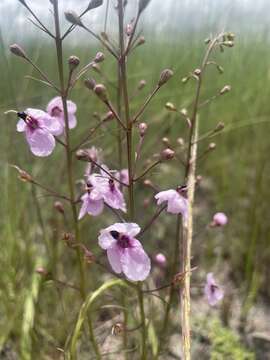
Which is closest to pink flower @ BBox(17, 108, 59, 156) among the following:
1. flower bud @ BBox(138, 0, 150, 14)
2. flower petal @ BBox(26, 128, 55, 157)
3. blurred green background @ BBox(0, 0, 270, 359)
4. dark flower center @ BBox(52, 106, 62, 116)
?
flower petal @ BBox(26, 128, 55, 157)

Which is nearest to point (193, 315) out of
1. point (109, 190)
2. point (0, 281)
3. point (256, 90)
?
point (0, 281)

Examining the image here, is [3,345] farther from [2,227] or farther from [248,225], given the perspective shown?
[248,225]

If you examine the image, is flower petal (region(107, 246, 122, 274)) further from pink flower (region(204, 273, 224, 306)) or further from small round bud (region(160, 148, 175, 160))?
pink flower (region(204, 273, 224, 306))

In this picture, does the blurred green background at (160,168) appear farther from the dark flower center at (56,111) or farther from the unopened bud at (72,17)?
the unopened bud at (72,17)

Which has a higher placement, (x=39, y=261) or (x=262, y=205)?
(x=262, y=205)

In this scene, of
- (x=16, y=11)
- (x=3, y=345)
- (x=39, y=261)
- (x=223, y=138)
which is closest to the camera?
(x=3, y=345)

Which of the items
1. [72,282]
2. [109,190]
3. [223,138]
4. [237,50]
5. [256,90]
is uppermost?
[237,50]

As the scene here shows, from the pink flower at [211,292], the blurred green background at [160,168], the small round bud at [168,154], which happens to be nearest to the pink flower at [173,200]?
the small round bud at [168,154]
